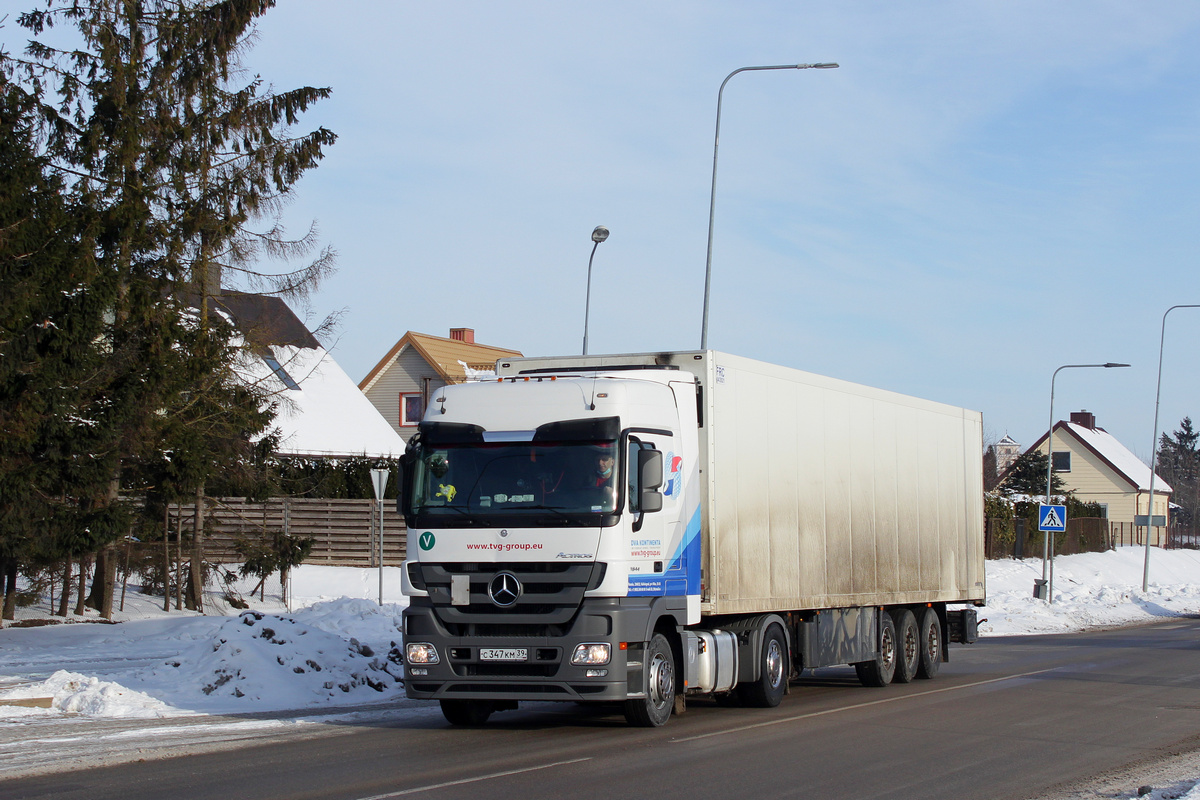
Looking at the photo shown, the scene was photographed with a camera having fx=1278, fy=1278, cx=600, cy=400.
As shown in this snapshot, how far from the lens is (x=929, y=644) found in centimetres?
1855

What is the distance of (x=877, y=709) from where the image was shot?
1423 centimetres

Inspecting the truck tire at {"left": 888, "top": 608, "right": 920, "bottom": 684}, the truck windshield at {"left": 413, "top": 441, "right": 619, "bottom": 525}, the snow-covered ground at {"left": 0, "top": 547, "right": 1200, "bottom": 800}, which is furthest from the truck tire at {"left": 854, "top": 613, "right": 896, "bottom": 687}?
the truck windshield at {"left": 413, "top": 441, "right": 619, "bottom": 525}

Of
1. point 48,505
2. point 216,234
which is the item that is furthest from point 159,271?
point 48,505

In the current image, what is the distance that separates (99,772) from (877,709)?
8284mm

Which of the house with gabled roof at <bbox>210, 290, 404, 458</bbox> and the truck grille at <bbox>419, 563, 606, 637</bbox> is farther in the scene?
the house with gabled roof at <bbox>210, 290, 404, 458</bbox>

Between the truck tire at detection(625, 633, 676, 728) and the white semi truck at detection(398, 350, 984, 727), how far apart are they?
24 mm

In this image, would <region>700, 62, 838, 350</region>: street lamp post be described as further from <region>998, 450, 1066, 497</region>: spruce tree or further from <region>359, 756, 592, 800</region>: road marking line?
<region>998, 450, 1066, 497</region>: spruce tree

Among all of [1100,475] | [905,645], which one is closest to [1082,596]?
[905,645]

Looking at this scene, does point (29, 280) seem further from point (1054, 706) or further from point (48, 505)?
point (1054, 706)

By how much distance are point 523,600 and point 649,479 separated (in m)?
1.56

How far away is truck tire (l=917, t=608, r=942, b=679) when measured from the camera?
60.1 ft

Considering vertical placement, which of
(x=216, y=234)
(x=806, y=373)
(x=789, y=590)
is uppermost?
(x=216, y=234)

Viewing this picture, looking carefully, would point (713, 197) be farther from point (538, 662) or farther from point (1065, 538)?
point (1065, 538)

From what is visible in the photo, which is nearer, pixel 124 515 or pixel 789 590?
pixel 789 590
